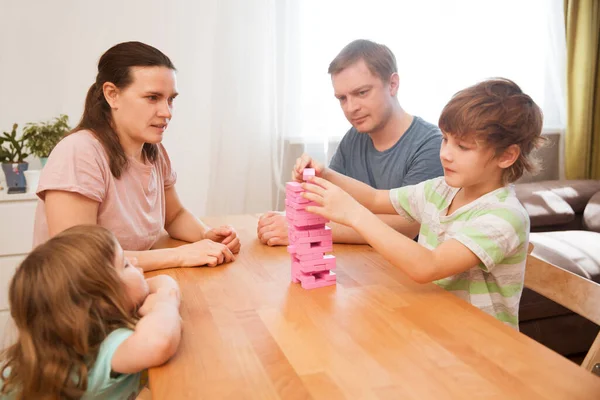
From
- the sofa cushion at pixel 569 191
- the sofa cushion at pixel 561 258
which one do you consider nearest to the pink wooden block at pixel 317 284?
the sofa cushion at pixel 561 258

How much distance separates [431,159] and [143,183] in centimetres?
104

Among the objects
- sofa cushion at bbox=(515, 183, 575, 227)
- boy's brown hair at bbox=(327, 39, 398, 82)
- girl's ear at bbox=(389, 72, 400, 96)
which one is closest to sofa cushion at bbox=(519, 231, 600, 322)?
sofa cushion at bbox=(515, 183, 575, 227)

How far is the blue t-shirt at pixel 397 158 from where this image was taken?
2038mm

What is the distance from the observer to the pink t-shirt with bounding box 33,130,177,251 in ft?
5.08

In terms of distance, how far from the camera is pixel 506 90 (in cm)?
145

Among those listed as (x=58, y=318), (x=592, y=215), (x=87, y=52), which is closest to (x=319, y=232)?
(x=58, y=318)

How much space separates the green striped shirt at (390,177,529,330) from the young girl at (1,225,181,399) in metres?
0.74

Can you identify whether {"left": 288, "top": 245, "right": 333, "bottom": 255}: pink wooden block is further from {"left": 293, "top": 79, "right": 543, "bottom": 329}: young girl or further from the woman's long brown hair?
the woman's long brown hair

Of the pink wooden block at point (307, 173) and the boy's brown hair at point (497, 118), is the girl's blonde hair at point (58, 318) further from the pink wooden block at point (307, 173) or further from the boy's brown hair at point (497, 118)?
the boy's brown hair at point (497, 118)

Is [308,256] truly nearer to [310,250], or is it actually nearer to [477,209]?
[310,250]

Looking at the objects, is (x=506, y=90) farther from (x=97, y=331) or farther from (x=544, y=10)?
(x=544, y=10)

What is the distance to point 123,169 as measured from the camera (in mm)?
1724

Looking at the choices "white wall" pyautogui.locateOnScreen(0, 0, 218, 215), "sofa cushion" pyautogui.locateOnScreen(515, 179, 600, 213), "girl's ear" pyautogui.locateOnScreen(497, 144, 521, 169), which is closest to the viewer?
"girl's ear" pyautogui.locateOnScreen(497, 144, 521, 169)

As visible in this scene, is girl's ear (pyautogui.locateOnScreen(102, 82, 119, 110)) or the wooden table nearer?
the wooden table
